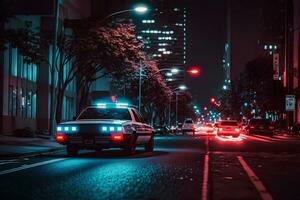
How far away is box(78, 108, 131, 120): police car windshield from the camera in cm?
2262

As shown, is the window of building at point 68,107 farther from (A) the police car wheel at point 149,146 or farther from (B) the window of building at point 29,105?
(A) the police car wheel at point 149,146

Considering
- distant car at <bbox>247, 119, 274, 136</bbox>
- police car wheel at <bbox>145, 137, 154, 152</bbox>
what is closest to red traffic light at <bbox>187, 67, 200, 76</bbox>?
distant car at <bbox>247, 119, 274, 136</bbox>

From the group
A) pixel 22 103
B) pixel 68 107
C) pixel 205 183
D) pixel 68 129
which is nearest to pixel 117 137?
pixel 68 129

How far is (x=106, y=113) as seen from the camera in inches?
896

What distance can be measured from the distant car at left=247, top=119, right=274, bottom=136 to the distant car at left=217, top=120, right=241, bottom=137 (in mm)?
5704

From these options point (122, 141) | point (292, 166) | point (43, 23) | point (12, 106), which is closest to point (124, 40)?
point (12, 106)

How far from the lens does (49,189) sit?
11461 mm

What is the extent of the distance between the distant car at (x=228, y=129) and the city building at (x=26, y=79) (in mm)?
14889

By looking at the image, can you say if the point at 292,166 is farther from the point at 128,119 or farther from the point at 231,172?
the point at 128,119

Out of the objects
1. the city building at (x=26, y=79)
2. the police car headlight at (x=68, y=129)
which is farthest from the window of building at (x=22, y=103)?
the police car headlight at (x=68, y=129)

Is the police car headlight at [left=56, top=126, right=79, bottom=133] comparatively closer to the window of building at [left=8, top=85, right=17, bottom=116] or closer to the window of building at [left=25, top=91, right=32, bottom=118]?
the window of building at [left=8, top=85, right=17, bottom=116]

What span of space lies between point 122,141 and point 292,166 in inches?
225

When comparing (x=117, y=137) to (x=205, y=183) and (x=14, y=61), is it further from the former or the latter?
(x=14, y=61)

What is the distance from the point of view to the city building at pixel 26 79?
40750 mm
